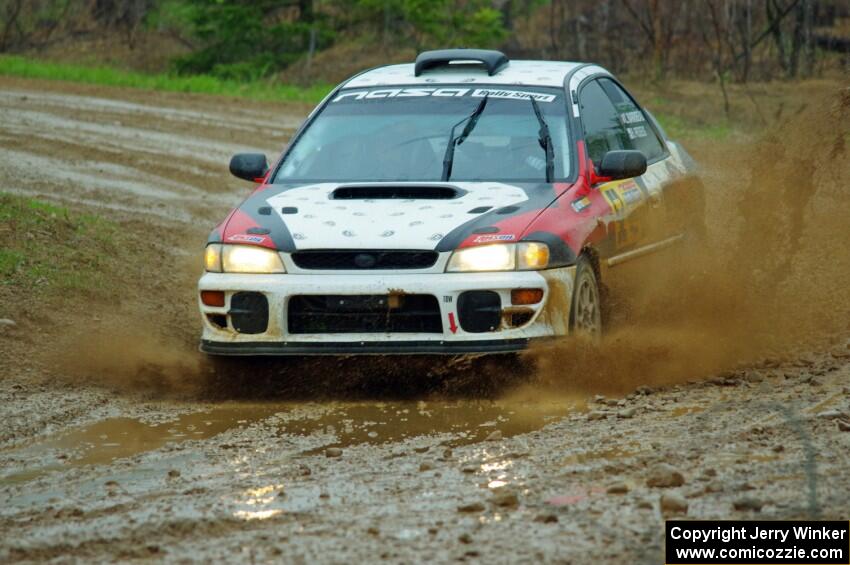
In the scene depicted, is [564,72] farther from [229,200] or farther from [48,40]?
[48,40]

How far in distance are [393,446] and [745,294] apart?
368 cm

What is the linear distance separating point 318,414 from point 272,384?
0.70 meters

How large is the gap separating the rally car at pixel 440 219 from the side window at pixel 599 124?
0.05ft

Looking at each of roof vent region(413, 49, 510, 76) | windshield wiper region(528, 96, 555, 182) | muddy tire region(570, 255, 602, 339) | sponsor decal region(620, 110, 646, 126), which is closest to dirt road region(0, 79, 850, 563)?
muddy tire region(570, 255, 602, 339)

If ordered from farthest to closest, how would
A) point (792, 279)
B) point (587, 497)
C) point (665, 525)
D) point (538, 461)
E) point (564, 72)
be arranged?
point (792, 279) < point (564, 72) < point (538, 461) < point (587, 497) < point (665, 525)

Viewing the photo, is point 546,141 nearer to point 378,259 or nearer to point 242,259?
point 378,259

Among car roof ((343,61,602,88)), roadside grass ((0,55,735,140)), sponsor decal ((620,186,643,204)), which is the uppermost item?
car roof ((343,61,602,88))

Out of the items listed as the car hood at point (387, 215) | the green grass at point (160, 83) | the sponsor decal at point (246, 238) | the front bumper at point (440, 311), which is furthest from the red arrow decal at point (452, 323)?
the green grass at point (160, 83)

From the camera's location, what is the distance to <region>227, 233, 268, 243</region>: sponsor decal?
23.0 feet

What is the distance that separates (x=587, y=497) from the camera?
15.3 feet

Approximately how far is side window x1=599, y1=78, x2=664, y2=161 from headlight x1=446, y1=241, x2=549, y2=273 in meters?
2.17

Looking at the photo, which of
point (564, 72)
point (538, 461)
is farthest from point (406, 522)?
point (564, 72)

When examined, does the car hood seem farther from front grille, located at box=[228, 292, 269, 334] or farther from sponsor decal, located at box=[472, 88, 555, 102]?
sponsor decal, located at box=[472, 88, 555, 102]

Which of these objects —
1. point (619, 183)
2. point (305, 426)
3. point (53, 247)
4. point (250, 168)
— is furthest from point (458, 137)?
point (53, 247)
